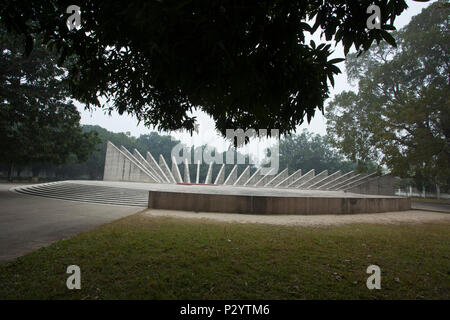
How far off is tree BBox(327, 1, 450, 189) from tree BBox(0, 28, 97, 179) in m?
27.7

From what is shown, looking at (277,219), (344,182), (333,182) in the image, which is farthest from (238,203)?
(344,182)

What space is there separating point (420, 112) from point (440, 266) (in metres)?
20.4

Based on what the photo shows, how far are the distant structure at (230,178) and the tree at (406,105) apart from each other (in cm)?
939

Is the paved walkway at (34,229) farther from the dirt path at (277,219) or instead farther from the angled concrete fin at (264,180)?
the angled concrete fin at (264,180)

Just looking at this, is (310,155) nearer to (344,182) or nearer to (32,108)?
(344,182)

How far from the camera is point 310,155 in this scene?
61219 mm

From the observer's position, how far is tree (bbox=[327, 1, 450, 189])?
19.7 meters

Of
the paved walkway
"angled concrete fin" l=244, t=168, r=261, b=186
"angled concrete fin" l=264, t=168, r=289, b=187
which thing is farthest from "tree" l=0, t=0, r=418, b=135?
"angled concrete fin" l=264, t=168, r=289, b=187

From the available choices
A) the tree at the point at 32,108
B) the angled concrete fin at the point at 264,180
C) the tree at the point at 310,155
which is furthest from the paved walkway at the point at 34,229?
the tree at the point at 310,155

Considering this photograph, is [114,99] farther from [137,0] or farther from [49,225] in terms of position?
[49,225]

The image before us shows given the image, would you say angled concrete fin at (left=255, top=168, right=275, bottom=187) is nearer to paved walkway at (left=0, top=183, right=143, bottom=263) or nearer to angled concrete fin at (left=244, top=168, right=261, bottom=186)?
angled concrete fin at (left=244, top=168, right=261, bottom=186)

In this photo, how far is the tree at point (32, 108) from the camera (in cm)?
1396

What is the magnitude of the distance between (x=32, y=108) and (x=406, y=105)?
29.6 m
